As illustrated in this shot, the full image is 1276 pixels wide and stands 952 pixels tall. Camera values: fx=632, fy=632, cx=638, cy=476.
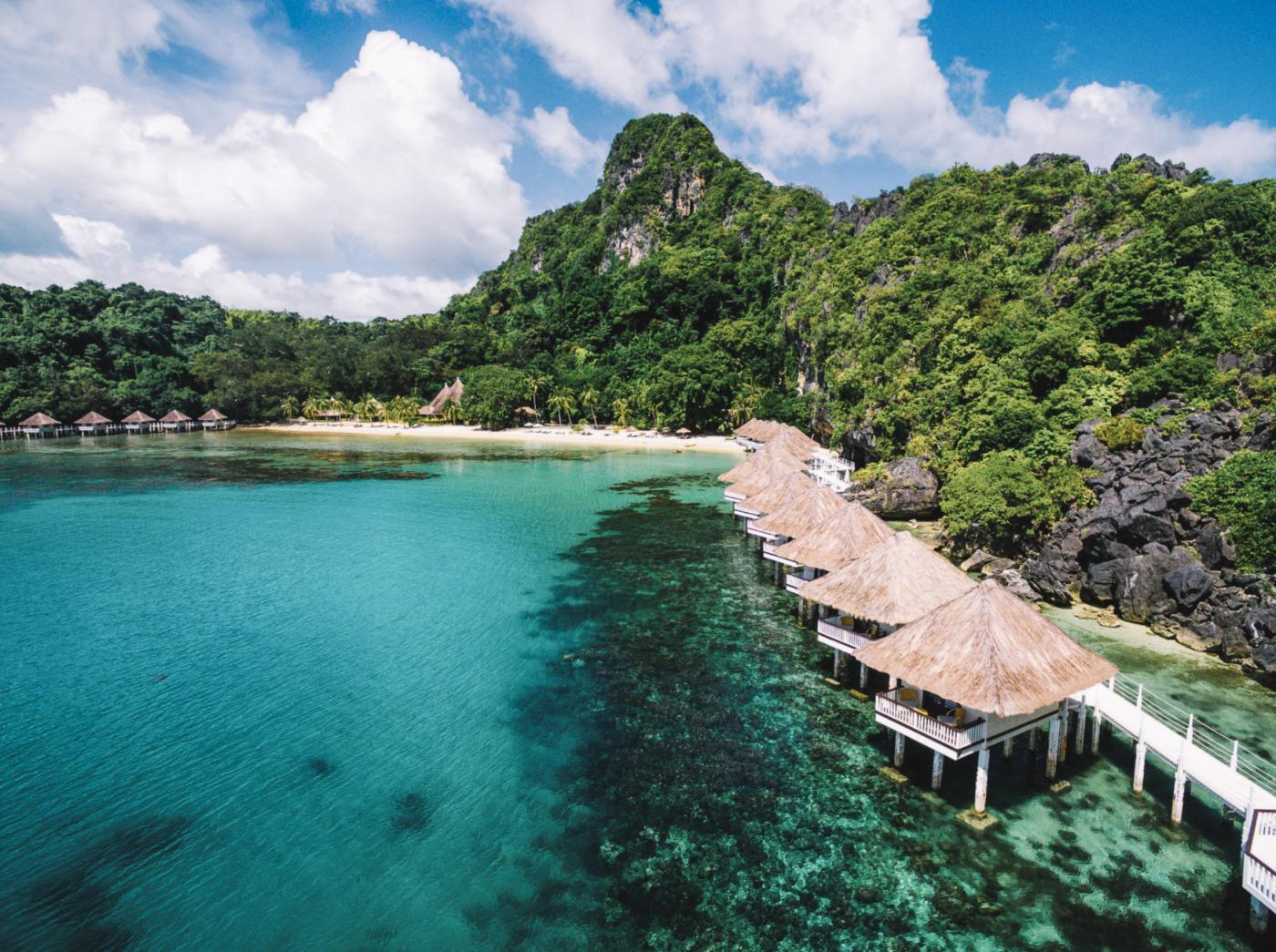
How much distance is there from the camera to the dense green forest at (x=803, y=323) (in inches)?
1113

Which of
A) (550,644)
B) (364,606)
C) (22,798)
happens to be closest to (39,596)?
(364,606)

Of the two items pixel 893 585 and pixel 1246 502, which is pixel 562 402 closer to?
pixel 893 585

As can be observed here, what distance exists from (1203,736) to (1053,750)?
3394mm

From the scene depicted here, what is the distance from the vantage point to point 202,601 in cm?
2366

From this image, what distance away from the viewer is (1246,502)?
18.7 metres

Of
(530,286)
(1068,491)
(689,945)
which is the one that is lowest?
(689,945)

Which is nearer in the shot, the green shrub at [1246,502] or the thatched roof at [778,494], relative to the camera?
the green shrub at [1246,502]

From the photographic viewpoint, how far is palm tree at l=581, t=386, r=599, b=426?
83312mm

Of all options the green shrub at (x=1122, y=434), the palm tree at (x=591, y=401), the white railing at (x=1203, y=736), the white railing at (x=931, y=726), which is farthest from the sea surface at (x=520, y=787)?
the palm tree at (x=591, y=401)

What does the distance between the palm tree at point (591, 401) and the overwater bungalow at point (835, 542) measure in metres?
64.1

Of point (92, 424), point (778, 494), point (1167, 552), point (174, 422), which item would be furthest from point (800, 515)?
point (174, 422)

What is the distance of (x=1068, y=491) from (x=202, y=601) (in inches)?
1294

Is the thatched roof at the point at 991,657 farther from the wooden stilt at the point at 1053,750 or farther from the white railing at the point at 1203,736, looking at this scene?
the wooden stilt at the point at 1053,750

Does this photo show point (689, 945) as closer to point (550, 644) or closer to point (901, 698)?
point (901, 698)
